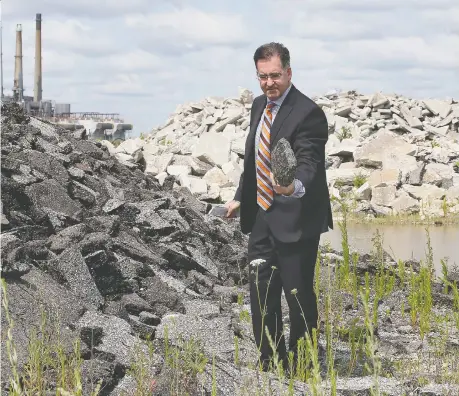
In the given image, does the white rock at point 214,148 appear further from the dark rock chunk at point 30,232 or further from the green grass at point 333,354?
the dark rock chunk at point 30,232

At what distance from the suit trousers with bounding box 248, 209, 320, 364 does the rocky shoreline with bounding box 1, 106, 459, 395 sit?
1.14 ft

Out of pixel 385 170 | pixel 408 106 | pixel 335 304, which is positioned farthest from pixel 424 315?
pixel 408 106

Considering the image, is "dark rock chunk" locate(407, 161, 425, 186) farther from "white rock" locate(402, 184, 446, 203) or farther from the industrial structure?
the industrial structure

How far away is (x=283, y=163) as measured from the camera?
4.99 meters

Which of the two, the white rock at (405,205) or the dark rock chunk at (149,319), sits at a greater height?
the white rock at (405,205)

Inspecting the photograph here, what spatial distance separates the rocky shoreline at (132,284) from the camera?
5.54 meters

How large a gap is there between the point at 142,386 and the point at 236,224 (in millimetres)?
7082

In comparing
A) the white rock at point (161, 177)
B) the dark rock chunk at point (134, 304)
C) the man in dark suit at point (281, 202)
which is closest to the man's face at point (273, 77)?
the man in dark suit at point (281, 202)

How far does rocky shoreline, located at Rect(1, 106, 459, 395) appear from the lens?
5543mm

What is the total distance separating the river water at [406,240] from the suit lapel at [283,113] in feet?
20.0

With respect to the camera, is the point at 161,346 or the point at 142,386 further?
the point at 161,346

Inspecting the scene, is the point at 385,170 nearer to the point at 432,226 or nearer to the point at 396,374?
the point at 432,226

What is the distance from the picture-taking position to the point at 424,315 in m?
7.55

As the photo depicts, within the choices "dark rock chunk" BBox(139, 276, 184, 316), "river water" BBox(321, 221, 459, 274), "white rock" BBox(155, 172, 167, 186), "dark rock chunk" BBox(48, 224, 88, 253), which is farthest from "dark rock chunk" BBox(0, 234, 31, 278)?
Result: "white rock" BBox(155, 172, 167, 186)
